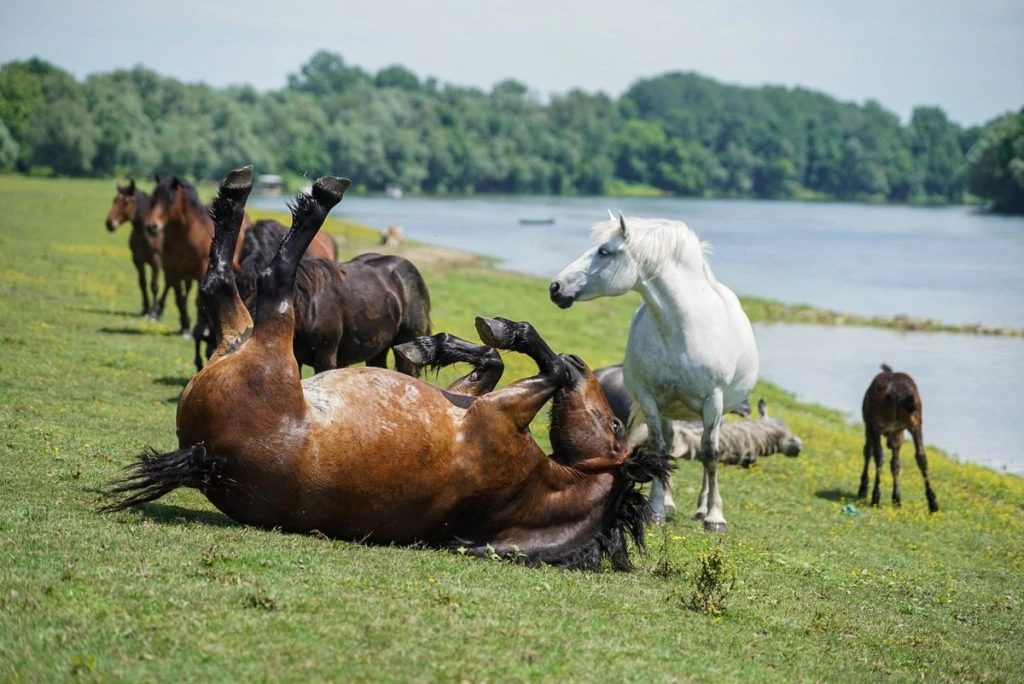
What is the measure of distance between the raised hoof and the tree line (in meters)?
64.1

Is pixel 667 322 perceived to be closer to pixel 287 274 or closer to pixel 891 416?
pixel 287 274

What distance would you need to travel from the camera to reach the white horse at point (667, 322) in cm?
949

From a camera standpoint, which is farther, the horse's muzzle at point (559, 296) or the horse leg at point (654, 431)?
the horse leg at point (654, 431)

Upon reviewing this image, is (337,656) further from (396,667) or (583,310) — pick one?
(583,310)

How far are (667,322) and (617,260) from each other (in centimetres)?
79

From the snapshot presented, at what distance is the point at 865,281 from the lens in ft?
165

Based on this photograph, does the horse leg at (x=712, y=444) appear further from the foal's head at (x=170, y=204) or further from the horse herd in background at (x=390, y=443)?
the foal's head at (x=170, y=204)

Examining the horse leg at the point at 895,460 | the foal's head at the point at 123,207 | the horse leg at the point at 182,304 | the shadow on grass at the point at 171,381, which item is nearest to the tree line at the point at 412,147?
the foal's head at the point at 123,207

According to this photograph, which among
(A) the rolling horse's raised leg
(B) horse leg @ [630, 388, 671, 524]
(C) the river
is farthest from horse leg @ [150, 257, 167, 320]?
(A) the rolling horse's raised leg

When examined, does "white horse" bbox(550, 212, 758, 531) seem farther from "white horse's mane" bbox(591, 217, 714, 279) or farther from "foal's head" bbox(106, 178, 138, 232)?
"foal's head" bbox(106, 178, 138, 232)

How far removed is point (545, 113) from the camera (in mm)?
189250

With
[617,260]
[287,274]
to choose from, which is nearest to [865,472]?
[617,260]

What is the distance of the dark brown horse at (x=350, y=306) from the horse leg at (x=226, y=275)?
2.90 m

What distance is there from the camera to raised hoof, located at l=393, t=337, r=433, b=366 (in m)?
7.08
